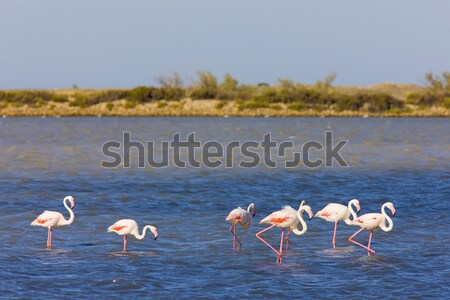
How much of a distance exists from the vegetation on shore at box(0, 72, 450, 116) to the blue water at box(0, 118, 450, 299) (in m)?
45.9

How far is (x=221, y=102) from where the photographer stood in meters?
79.9

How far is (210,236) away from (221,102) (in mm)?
66763

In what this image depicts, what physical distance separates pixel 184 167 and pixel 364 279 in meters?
16.5

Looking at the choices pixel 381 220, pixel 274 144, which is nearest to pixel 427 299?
pixel 381 220

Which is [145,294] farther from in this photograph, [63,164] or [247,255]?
[63,164]

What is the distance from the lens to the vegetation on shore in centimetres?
7488

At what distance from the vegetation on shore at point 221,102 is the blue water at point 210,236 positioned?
45.9 meters

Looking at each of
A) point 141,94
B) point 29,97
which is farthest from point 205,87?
point 29,97

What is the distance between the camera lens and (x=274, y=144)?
37.4 meters

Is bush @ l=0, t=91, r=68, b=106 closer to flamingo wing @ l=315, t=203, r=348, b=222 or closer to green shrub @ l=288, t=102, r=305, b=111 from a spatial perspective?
green shrub @ l=288, t=102, r=305, b=111

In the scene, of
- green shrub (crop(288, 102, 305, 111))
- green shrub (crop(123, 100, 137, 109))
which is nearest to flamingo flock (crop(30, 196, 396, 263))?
green shrub (crop(288, 102, 305, 111))

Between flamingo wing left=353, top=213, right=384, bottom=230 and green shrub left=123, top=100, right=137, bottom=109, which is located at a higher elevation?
green shrub left=123, top=100, right=137, bottom=109

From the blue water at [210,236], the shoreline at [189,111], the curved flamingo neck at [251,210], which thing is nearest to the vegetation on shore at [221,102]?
the shoreline at [189,111]

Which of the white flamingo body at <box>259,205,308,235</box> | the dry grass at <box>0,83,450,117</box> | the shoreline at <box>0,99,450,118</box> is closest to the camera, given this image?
the white flamingo body at <box>259,205,308,235</box>
